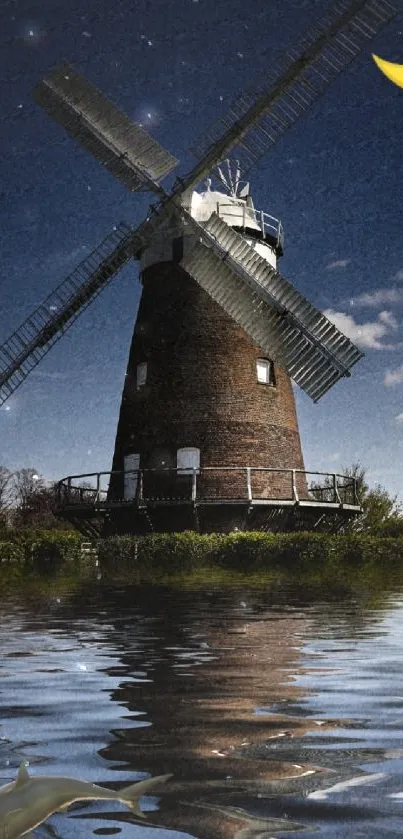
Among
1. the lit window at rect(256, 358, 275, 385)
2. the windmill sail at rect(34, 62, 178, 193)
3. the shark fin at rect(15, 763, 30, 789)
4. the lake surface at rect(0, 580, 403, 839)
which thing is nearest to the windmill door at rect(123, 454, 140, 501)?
the lit window at rect(256, 358, 275, 385)

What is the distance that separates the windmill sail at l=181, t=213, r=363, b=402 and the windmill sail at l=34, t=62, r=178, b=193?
2728 mm

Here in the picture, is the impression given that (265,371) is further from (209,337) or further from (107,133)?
(107,133)

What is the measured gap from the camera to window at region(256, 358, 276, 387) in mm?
24297

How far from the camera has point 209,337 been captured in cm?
2402

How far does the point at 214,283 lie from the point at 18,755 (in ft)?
68.0

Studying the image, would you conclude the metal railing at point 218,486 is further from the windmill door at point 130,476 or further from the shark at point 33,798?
the shark at point 33,798

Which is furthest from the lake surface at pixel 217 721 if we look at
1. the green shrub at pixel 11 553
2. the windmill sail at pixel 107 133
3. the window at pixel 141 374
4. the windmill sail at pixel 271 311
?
the windmill sail at pixel 107 133

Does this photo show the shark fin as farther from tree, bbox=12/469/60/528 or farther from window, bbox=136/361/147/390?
tree, bbox=12/469/60/528

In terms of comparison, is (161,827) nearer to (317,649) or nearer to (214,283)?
(317,649)

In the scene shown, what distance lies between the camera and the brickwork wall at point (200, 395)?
23141mm

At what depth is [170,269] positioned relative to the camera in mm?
24984

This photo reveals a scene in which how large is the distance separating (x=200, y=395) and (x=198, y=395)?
6 cm

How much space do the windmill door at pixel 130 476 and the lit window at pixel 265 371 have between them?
4.42 m

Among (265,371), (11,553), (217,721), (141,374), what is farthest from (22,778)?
(11,553)
